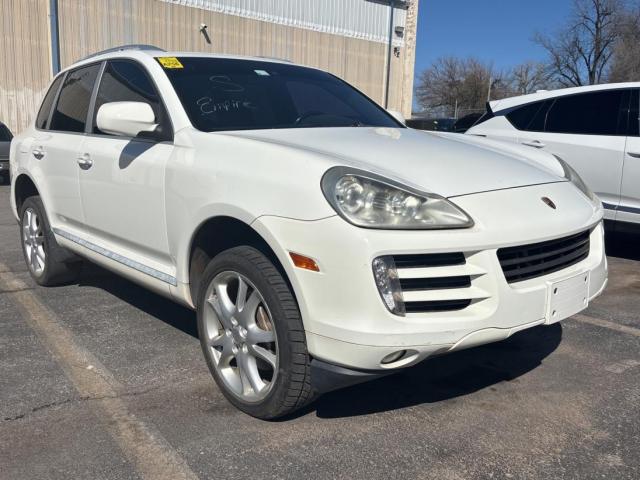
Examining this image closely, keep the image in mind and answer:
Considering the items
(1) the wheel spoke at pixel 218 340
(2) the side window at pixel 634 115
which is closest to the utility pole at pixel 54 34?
(2) the side window at pixel 634 115

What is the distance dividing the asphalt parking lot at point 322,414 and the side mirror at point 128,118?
49.5 inches

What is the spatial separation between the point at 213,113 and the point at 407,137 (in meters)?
1.02

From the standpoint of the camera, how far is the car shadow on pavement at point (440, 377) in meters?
2.95

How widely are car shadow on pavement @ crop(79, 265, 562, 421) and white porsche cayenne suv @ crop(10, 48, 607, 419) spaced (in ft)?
1.36

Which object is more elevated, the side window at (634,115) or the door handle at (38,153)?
the side window at (634,115)

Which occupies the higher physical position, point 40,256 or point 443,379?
point 40,256

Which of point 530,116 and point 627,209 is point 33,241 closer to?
point 530,116

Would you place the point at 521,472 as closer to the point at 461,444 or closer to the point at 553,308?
the point at 461,444

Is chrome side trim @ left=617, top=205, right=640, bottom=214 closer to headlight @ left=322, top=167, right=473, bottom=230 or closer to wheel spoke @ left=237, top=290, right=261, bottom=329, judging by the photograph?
headlight @ left=322, top=167, right=473, bottom=230

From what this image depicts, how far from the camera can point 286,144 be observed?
281 centimetres

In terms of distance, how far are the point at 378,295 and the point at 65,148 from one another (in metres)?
2.77

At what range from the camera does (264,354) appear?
A: 2.68 m

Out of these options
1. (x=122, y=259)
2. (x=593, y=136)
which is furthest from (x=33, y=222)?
(x=593, y=136)

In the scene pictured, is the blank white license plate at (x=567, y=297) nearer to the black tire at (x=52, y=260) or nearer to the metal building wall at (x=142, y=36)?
the black tire at (x=52, y=260)
